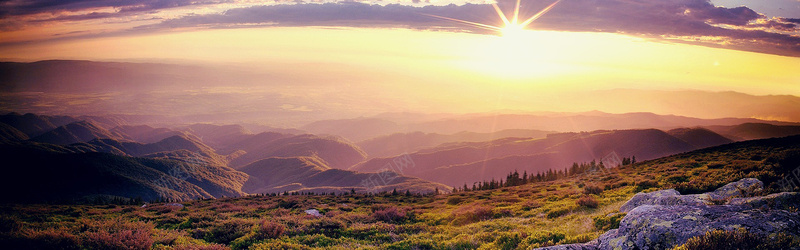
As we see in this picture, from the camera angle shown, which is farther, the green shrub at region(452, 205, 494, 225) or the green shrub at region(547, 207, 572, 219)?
the green shrub at region(452, 205, 494, 225)

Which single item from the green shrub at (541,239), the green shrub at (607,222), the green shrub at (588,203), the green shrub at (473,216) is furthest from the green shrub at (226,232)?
the green shrub at (588,203)

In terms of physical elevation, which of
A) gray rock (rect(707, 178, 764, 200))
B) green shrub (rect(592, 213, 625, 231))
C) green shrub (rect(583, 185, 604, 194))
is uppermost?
gray rock (rect(707, 178, 764, 200))

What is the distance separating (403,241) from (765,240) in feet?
40.4

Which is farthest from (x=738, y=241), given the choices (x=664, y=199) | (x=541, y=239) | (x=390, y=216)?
(x=390, y=216)

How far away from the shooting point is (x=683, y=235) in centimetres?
936

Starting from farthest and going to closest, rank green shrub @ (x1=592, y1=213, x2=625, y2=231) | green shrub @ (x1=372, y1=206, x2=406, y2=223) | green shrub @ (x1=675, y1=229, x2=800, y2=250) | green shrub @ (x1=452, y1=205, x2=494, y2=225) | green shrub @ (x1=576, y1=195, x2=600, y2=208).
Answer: green shrub @ (x1=372, y1=206, x2=406, y2=223), green shrub @ (x1=452, y1=205, x2=494, y2=225), green shrub @ (x1=576, y1=195, x2=600, y2=208), green shrub @ (x1=592, y1=213, x2=625, y2=231), green shrub @ (x1=675, y1=229, x2=800, y2=250)

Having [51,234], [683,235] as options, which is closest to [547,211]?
[683,235]

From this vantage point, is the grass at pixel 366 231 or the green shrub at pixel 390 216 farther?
the green shrub at pixel 390 216

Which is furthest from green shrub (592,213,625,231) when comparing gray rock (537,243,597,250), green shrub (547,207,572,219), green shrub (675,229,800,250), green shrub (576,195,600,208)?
green shrub (576,195,600,208)

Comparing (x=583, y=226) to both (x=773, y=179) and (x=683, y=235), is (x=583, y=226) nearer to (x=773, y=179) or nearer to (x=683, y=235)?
(x=683, y=235)

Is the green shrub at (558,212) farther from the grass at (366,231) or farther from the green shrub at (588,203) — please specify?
the green shrub at (588,203)

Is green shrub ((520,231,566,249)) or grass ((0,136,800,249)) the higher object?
green shrub ((520,231,566,249))

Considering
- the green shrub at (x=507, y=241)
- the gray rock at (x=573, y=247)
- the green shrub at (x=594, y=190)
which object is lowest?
the green shrub at (x=594, y=190)

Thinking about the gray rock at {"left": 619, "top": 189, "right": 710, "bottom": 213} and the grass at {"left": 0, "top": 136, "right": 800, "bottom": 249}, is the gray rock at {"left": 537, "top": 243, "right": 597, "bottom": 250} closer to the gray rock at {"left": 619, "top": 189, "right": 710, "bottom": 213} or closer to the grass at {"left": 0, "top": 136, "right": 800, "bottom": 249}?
the grass at {"left": 0, "top": 136, "right": 800, "bottom": 249}
